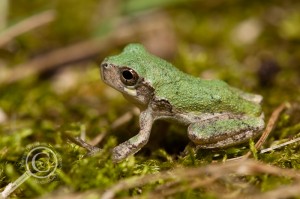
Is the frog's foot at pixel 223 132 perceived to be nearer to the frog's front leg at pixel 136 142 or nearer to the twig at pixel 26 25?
the frog's front leg at pixel 136 142

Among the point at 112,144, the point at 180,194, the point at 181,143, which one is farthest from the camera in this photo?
the point at 181,143

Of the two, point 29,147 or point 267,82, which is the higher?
point 267,82

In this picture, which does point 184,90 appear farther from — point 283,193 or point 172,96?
point 283,193

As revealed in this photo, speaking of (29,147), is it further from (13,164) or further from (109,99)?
(109,99)

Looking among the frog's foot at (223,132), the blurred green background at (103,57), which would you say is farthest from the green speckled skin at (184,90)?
the blurred green background at (103,57)

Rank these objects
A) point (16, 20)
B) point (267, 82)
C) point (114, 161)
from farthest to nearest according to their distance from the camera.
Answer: point (16, 20)
point (267, 82)
point (114, 161)

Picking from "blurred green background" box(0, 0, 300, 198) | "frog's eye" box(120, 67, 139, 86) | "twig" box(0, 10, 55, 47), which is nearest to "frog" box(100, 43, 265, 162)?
"frog's eye" box(120, 67, 139, 86)

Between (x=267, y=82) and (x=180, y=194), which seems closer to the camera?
(x=180, y=194)

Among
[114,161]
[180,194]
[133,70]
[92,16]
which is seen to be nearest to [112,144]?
[114,161]
